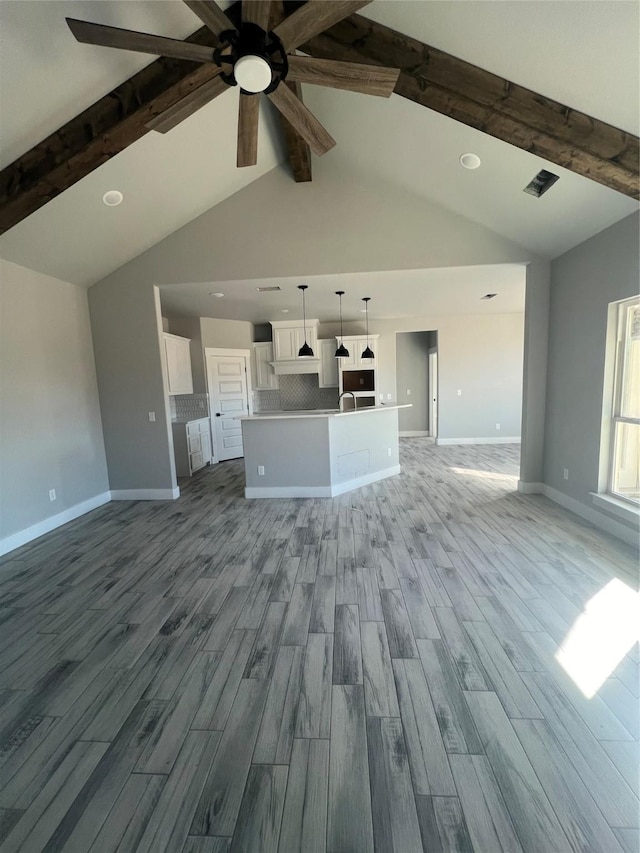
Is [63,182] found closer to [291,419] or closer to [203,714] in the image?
[291,419]

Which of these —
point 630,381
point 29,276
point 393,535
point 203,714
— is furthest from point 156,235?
point 630,381

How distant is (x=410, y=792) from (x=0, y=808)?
1478 millimetres

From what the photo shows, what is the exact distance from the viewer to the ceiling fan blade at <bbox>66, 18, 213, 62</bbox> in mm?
1538

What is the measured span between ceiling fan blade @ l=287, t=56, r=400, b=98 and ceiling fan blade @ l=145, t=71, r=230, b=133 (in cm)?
38

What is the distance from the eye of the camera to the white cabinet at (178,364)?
17.6ft

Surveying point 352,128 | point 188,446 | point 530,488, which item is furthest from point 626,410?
point 188,446

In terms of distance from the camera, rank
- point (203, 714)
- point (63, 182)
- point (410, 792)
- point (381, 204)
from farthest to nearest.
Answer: point (381, 204) → point (63, 182) → point (203, 714) → point (410, 792)

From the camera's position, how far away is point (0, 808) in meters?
1.23

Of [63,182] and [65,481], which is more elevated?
[63,182]

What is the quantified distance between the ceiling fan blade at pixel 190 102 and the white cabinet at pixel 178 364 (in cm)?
355

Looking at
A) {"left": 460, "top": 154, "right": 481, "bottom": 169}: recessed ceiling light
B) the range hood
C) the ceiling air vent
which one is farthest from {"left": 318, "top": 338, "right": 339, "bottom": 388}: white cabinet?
the ceiling air vent

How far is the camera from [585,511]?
11.5ft

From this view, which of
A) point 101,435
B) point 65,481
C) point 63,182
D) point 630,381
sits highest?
point 63,182

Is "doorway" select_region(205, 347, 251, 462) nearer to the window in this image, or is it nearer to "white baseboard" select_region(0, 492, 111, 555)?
"white baseboard" select_region(0, 492, 111, 555)
